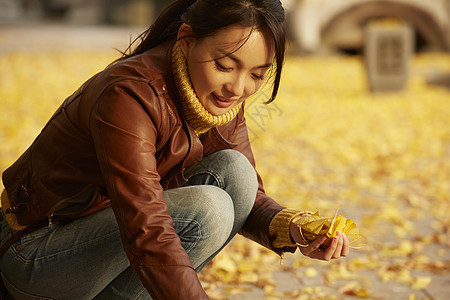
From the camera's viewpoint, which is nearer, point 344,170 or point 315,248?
point 315,248

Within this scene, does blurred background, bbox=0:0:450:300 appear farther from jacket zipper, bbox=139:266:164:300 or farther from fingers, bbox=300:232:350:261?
jacket zipper, bbox=139:266:164:300

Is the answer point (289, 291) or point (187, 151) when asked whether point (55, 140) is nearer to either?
point (187, 151)

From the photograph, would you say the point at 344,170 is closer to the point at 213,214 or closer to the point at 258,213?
the point at 258,213

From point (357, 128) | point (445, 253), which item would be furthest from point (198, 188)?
point (357, 128)

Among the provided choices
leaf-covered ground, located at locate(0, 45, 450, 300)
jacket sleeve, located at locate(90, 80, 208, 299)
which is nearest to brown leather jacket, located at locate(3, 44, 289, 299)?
jacket sleeve, located at locate(90, 80, 208, 299)

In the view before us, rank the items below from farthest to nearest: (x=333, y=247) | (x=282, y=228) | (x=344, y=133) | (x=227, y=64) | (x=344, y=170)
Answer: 1. (x=344, y=133)
2. (x=344, y=170)
3. (x=282, y=228)
4. (x=333, y=247)
5. (x=227, y=64)

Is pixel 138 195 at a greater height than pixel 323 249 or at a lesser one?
greater

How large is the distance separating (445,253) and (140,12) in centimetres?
2085

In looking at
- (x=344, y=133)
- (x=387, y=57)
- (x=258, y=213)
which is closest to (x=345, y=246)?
(x=258, y=213)

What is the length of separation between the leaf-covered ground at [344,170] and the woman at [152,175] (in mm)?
410

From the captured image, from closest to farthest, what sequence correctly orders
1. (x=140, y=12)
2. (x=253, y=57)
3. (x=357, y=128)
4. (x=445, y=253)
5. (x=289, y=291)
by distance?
1. (x=253, y=57)
2. (x=289, y=291)
3. (x=445, y=253)
4. (x=357, y=128)
5. (x=140, y=12)

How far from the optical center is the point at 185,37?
1815mm

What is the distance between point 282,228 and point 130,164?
622 millimetres

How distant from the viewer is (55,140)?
1.92 meters
